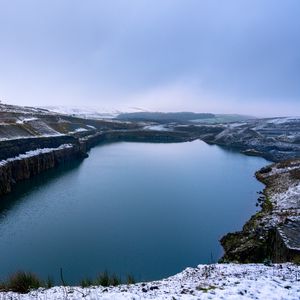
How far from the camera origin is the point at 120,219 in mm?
33156

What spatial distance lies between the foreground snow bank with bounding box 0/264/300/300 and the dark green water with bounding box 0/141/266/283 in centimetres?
854

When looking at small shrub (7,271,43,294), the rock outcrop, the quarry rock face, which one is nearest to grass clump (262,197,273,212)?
the rock outcrop

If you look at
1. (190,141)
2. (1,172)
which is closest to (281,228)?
(1,172)

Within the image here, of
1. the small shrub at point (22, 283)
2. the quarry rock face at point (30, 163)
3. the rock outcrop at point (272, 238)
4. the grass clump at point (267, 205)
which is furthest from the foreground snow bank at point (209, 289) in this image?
the quarry rock face at point (30, 163)

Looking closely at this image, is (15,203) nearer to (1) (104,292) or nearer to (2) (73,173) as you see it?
(2) (73,173)

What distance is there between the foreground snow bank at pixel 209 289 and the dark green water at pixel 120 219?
28.0ft

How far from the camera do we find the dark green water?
78.4ft

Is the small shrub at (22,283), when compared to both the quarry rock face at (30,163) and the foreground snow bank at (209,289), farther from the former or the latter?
the quarry rock face at (30,163)

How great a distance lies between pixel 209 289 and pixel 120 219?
861 inches

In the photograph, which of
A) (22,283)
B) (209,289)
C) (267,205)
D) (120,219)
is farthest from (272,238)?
(22,283)

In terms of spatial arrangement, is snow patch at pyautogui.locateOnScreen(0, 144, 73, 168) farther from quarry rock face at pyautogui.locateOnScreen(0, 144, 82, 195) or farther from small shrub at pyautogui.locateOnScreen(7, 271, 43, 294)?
small shrub at pyautogui.locateOnScreen(7, 271, 43, 294)

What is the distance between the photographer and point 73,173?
58438 mm

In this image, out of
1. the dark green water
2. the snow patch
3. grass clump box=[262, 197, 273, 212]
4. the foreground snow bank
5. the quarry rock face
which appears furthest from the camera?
the snow patch

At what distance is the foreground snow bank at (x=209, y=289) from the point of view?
1122cm
